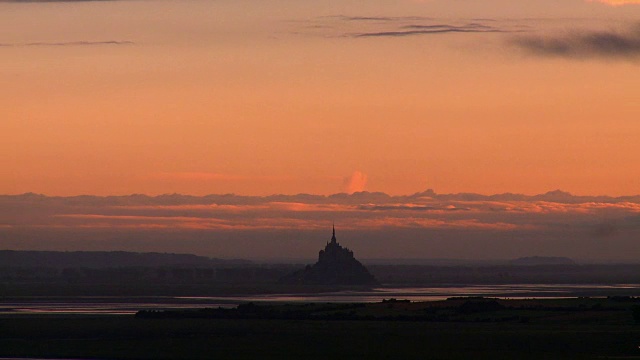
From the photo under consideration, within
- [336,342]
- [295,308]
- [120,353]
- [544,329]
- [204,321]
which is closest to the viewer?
[120,353]

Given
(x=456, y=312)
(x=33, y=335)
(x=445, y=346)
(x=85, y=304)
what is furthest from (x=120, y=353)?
(x=85, y=304)

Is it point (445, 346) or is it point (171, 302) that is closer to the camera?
point (445, 346)

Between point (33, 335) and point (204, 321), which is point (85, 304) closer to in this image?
point (204, 321)

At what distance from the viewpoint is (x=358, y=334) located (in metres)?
97.4

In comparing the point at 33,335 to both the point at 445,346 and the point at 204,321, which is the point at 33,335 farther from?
the point at 445,346

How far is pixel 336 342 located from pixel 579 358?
726 inches

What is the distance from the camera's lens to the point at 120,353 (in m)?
83.8

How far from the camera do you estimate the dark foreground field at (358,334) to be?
83438 millimetres

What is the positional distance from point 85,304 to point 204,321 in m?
37.0

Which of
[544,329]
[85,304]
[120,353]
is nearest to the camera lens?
[120,353]

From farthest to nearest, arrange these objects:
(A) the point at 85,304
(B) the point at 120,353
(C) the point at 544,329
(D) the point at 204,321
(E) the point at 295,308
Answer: (A) the point at 85,304
(E) the point at 295,308
(D) the point at 204,321
(C) the point at 544,329
(B) the point at 120,353

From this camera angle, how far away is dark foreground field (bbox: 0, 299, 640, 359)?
274ft

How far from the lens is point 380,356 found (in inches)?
3201

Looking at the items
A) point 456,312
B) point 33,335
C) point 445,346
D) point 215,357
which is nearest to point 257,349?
point 215,357
